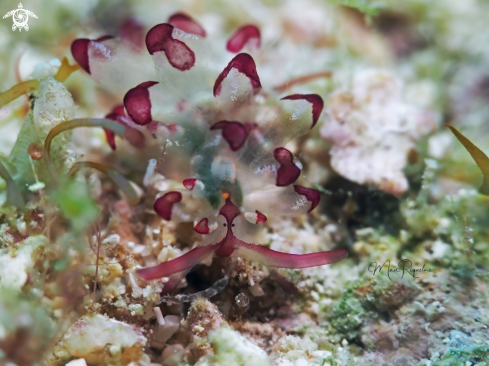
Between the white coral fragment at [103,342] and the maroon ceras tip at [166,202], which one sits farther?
the maroon ceras tip at [166,202]

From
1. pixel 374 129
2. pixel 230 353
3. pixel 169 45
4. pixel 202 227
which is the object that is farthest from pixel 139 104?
pixel 374 129

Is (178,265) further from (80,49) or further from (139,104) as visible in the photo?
(80,49)

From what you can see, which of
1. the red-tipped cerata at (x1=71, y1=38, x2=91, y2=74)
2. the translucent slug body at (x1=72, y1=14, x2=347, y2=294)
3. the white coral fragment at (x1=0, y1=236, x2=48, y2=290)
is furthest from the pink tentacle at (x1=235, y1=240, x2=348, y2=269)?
the red-tipped cerata at (x1=71, y1=38, x2=91, y2=74)

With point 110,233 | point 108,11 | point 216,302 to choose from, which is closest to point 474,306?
point 216,302

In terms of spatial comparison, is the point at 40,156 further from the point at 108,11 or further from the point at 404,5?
the point at 404,5

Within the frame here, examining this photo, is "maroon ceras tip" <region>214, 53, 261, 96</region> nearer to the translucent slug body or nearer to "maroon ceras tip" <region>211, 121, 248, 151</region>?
the translucent slug body

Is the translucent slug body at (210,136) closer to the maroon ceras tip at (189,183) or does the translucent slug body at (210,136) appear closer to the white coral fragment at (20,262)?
the maroon ceras tip at (189,183)

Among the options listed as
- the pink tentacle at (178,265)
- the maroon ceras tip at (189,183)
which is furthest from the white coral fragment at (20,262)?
the maroon ceras tip at (189,183)
